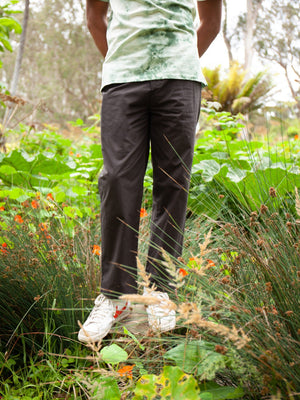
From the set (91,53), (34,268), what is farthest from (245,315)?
(91,53)

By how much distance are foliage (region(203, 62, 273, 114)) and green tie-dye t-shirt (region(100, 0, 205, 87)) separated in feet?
20.6

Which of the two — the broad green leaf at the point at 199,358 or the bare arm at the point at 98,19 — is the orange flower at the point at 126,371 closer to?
the broad green leaf at the point at 199,358

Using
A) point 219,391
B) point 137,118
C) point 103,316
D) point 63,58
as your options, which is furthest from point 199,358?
point 63,58

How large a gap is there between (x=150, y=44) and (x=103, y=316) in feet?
3.43

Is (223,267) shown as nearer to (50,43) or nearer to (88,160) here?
(88,160)

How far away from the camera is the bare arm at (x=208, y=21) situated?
6.00ft

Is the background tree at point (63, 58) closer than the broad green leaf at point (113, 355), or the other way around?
the broad green leaf at point (113, 355)

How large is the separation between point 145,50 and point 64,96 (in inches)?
750

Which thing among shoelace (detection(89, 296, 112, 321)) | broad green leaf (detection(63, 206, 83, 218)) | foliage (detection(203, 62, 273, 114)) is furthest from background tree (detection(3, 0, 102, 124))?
shoelace (detection(89, 296, 112, 321))

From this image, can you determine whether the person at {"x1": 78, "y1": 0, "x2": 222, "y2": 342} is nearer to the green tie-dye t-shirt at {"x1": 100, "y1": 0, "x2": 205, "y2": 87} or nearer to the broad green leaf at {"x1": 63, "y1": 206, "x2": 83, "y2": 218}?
the green tie-dye t-shirt at {"x1": 100, "y1": 0, "x2": 205, "y2": 87}

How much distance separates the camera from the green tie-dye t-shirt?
4.90ft

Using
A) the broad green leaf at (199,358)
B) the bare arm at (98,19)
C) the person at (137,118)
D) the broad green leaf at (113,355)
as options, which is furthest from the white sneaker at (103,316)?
the bare arm at (98,19)

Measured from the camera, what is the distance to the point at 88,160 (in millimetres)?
3480

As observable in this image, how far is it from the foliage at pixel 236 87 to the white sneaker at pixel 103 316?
6611mm
